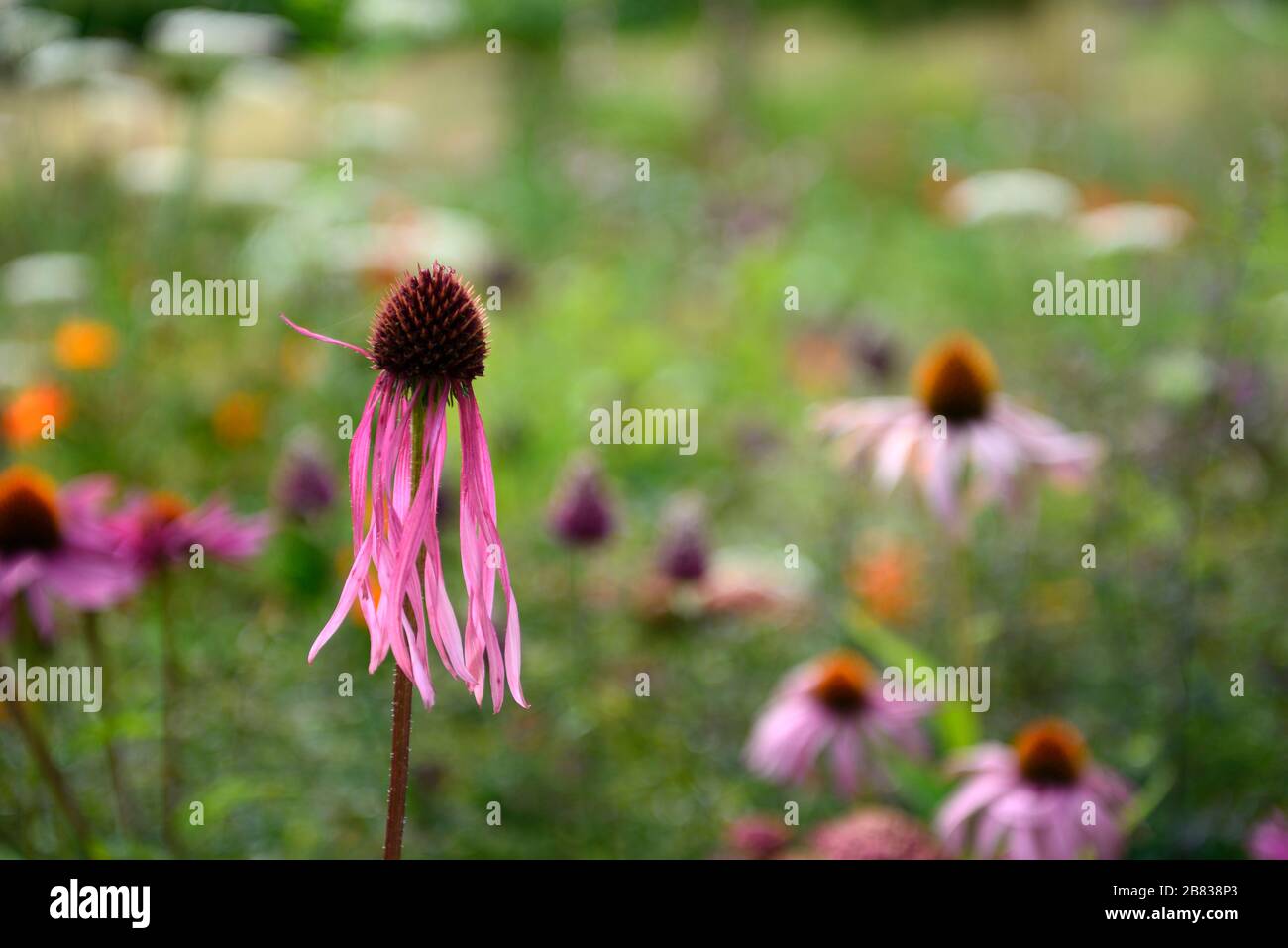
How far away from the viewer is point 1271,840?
5.28 ft

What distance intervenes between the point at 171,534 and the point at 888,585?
1523mm

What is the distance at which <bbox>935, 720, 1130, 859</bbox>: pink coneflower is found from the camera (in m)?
1.64

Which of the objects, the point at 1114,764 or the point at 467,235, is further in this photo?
the point at 467,235

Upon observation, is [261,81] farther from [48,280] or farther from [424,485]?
[424,485]

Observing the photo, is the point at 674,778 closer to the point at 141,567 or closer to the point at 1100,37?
the point at 141,567

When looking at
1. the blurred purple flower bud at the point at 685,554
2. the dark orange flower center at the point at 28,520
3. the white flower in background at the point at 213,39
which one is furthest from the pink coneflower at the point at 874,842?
the white flower in background at the point at 213,39

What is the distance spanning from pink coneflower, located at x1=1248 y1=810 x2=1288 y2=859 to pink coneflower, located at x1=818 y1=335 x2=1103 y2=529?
0.58 metres

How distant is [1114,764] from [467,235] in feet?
8.98

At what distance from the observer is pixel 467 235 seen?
162 inches

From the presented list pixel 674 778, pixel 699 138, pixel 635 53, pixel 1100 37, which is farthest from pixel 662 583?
pixel 635 53

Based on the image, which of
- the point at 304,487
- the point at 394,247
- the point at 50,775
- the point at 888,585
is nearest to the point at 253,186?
the point at 394,247

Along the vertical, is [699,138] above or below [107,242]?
above

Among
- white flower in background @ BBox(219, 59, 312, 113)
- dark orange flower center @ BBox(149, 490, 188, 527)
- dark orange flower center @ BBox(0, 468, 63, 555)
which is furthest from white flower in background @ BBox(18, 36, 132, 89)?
dark orange flower center @ BBox(0, 468, 63, 555)
